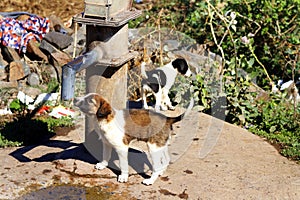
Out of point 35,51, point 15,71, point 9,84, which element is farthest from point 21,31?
point 9,84

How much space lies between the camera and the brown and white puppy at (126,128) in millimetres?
4855

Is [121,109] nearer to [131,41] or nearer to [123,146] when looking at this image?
[123,146]

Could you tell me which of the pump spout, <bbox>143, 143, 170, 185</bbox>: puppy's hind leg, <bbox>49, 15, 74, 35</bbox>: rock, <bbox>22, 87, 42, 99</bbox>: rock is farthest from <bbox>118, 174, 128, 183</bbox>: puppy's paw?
<bbox>49, 15, 74, 35</bbox>: rock

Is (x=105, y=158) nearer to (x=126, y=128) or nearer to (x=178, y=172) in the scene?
(x=126, y=128)

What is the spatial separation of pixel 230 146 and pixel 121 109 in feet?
4.60

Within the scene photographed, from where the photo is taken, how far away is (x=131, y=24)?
32.7 ft

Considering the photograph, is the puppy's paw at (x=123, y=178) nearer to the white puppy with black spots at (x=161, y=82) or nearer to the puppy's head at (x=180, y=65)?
the white puppy with black spots at (x=161, y=82)

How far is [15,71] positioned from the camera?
322 inches

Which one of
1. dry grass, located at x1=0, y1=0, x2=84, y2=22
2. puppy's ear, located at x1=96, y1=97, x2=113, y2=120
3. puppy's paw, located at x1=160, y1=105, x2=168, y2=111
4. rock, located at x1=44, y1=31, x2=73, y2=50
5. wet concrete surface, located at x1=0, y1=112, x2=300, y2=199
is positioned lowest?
wet concrete surface, located at x1=0, y1=112, x2=300, y2=199

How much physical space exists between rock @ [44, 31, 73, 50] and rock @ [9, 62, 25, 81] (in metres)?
0.71

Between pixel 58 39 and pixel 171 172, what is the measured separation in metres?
4.02

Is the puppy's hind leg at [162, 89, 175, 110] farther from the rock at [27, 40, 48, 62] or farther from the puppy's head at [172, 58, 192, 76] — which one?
the rock at [27, 40, 48, 62]

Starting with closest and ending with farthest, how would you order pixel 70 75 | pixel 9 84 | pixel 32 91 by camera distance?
pixel 70 75
pixel 32 91
pixel 9 84

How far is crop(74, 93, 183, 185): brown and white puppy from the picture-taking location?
4.86m
